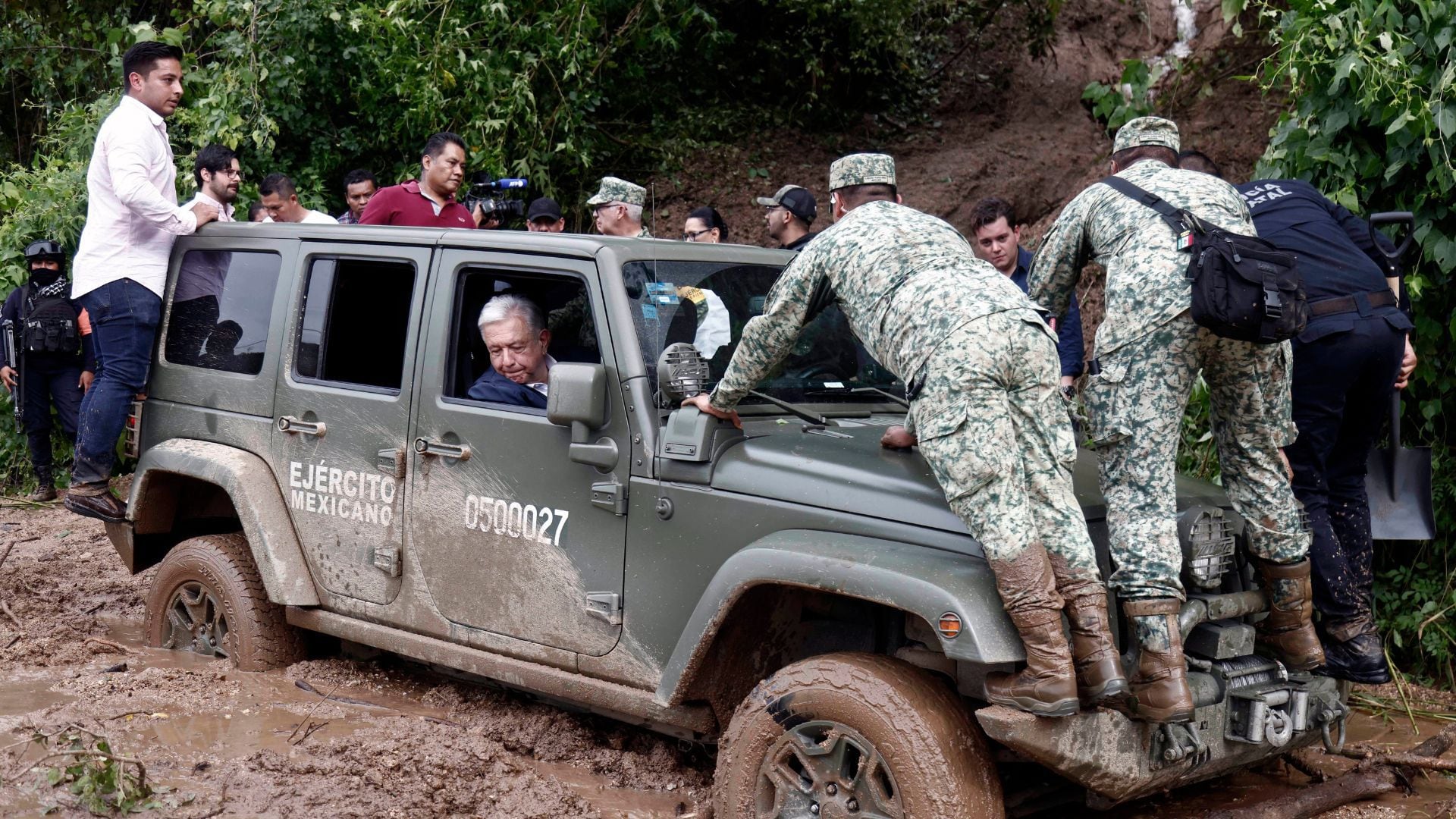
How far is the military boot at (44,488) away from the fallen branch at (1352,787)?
839 centimetres

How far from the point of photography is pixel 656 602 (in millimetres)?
3793

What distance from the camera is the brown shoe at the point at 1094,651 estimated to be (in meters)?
3.22

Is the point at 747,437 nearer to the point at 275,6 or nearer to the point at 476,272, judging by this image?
the point at 476,272

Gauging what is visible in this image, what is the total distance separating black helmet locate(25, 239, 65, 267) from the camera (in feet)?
30.2

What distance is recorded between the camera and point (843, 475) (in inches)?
140

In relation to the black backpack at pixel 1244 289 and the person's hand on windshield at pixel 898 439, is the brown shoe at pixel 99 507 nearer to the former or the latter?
the person's hand on windshield at pixel 898 439

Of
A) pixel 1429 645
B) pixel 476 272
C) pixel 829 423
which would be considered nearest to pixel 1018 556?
pixel 829 423

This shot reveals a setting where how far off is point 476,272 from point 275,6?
691 centimetres

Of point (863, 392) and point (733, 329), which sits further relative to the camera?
point (863, 392)

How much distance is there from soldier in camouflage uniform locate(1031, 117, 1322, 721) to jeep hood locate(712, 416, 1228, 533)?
0.19 metres

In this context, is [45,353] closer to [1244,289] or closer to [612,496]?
[612,496]

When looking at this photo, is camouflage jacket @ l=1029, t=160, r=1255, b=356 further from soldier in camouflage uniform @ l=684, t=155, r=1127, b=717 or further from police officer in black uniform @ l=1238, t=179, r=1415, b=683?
police officer in black uniform @ l=1238, t=179, r=1415, b=683

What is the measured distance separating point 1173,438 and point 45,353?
27.1 ft

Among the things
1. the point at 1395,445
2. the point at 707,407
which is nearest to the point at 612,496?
the point at 707,407
